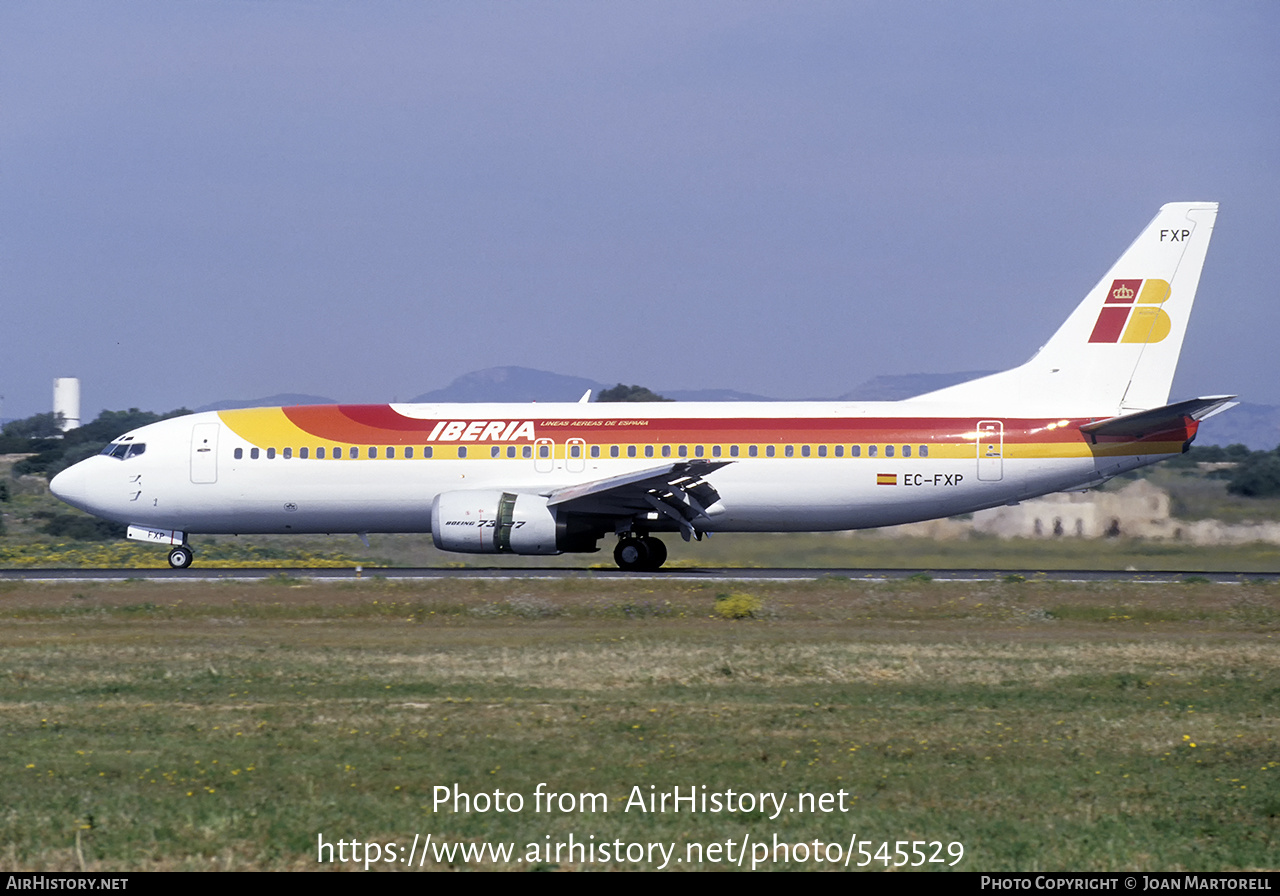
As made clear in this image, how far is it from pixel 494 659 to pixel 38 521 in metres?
39.0

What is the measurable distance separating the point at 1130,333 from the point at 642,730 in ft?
71.9

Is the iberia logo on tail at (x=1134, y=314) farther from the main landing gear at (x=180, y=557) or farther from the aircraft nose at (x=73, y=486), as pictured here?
the aircraft nose at (x=73, y=486)

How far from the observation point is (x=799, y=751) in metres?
11.5

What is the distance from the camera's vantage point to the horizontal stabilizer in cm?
2773

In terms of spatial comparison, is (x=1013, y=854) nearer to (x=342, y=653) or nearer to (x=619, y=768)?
(x=619, y=768)

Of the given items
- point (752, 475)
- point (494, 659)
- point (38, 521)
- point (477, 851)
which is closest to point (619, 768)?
point (477, 851)

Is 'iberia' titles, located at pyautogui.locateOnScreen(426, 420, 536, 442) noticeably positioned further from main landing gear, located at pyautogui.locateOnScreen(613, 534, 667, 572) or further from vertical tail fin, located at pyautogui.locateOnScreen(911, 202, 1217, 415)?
vertical tail fin, located at pyautogui.locateOnScreen(911, 202, 1217, 415)

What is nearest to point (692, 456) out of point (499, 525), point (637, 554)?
point (637, 554)

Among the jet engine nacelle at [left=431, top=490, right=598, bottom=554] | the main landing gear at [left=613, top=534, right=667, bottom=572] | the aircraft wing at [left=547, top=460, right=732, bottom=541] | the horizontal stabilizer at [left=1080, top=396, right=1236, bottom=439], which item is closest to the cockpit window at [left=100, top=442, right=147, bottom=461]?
the jet engine nacelle at [left=431, top=490, right=598, bottom=554]

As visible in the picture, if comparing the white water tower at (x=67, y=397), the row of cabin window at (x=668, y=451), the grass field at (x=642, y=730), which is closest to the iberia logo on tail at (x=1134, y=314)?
the row of cabin window at (x=668, y=451)

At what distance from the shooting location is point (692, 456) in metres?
30.2

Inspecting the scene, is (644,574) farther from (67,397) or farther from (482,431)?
(67,397)

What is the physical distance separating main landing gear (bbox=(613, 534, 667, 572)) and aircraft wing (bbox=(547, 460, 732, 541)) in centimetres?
93

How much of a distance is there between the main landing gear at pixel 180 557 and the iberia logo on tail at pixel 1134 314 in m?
21.8
